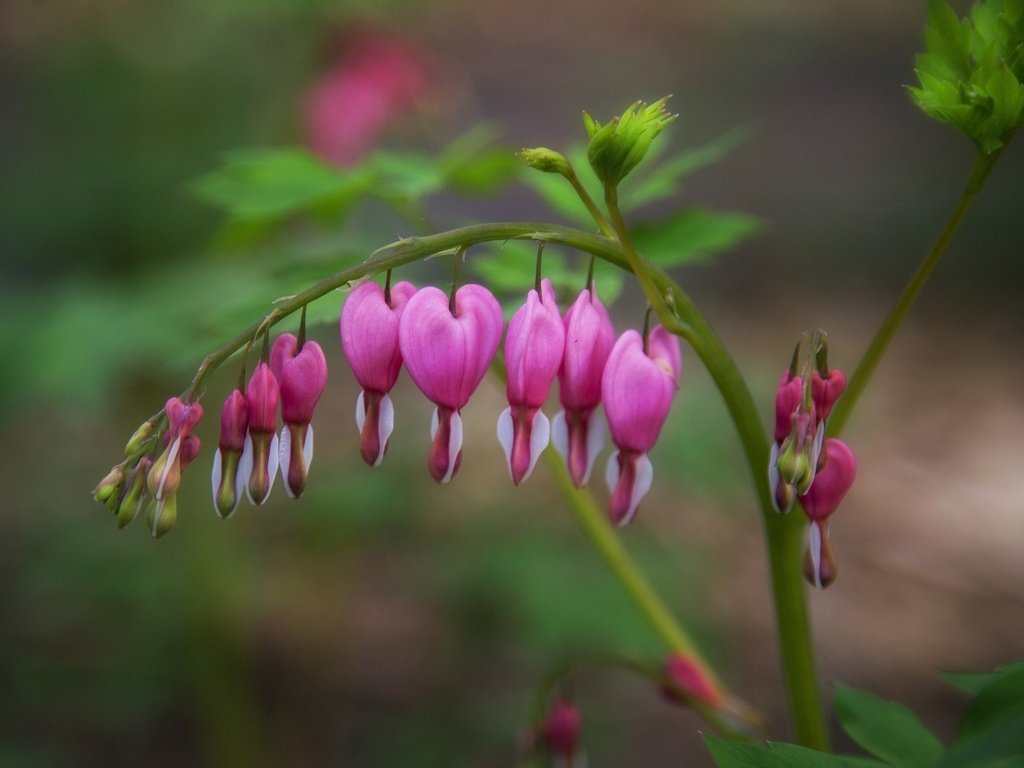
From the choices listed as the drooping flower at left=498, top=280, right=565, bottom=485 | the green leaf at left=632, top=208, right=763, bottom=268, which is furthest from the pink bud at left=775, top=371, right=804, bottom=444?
the green leaf at left=632, top=208, right=763, bottom=268

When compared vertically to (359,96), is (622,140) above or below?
below

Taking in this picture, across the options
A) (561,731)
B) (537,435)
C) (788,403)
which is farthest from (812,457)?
(561,731)

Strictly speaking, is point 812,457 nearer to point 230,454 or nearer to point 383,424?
point 383,424

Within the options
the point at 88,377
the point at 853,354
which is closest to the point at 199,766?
the point at 88,377

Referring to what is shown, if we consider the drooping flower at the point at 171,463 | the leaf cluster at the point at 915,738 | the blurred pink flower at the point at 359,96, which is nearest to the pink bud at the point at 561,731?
the leaf cluster at the point at 915,738

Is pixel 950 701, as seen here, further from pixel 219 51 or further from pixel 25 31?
pixel 25 31

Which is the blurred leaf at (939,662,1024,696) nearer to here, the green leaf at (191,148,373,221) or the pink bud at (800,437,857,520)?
the pink bud at (800,437,857,520)
